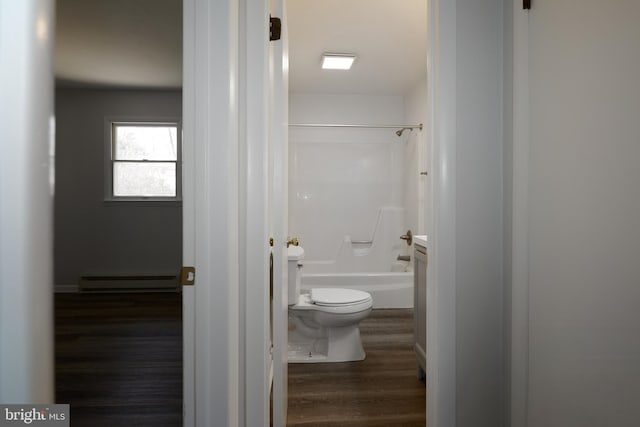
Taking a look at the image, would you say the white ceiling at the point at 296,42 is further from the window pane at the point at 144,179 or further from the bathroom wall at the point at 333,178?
the window pane at the point at 144,179

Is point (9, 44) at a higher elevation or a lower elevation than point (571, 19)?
lower

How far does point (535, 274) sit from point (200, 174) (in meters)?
1.11

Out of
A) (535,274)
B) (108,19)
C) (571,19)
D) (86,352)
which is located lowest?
(86,352)

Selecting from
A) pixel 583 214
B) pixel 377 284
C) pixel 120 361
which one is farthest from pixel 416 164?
pixel 583 214

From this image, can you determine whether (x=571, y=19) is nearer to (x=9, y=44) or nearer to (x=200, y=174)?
(x=200, y=174)

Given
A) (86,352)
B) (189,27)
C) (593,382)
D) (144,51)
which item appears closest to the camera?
(593,382)

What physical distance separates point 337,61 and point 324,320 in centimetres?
235

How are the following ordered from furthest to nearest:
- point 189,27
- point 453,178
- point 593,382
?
1. point 453,178
2. point 189,27
3. point 593,382

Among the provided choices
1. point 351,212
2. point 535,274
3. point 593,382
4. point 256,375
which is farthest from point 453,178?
point 351,212

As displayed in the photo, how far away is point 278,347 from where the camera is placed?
65.4 inches

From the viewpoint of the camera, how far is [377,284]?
4.08 meters

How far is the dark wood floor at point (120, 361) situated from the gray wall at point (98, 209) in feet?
1.86

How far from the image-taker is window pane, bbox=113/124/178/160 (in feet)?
17.3

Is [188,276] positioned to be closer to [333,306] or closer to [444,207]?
[444,207]
